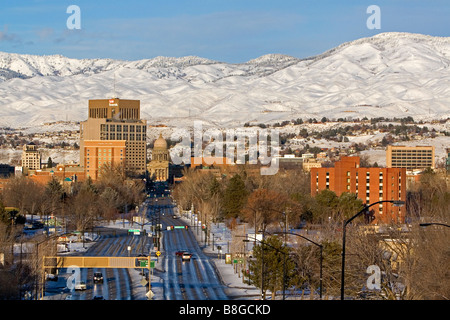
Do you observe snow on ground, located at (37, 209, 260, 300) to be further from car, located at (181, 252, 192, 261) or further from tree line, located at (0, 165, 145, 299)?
tree line, located at (0, 165, 145, 299)

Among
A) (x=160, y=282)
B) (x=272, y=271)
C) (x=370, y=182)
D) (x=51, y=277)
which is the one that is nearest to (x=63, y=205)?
(x=370, y=182)

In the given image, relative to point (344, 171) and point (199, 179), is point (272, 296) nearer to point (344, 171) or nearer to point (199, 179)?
point (344, 171)

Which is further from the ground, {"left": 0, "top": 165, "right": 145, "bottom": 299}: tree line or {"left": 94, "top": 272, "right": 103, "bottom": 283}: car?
{"left": 0, "top": 165, "right": 145, "bottom": 299}: tree line

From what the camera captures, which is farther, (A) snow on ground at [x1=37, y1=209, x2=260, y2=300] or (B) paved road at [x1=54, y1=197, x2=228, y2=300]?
(B) paved road at [x1=54, y1=197, x2=228, y2=300]

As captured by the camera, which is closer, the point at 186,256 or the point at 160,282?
the point at 160,282

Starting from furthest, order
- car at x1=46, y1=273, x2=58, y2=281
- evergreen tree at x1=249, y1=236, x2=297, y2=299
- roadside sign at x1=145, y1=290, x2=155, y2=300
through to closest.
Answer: car at x1=46, y1=273, x2=58, y2=281
evergreen tree at x1=249, y1=236, x2=297, y2=299
roadside sign at x1=145, y1=290, x2=155, y2=300

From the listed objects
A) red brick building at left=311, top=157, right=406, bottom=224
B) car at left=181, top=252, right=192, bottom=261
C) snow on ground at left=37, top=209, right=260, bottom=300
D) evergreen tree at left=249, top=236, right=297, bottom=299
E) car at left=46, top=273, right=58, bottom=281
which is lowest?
snow on ground at left=37, top=209, right=260, bottom=300

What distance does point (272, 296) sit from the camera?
1758 inches

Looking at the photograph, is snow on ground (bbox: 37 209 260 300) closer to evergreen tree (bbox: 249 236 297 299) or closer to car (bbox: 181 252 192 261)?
evergreen tree (bbox: 249 236 297 299)

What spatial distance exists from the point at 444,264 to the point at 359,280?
19.8 feet

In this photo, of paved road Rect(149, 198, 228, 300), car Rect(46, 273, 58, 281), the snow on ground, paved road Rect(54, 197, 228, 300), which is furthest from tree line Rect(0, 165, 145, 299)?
paved road Rect(149, 198, 228, 300)

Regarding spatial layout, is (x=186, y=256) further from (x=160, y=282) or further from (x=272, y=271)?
(x=272, y=271)

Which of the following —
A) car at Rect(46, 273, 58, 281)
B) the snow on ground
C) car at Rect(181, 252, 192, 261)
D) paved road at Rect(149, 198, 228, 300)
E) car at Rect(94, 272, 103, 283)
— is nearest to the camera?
the snow on ground
